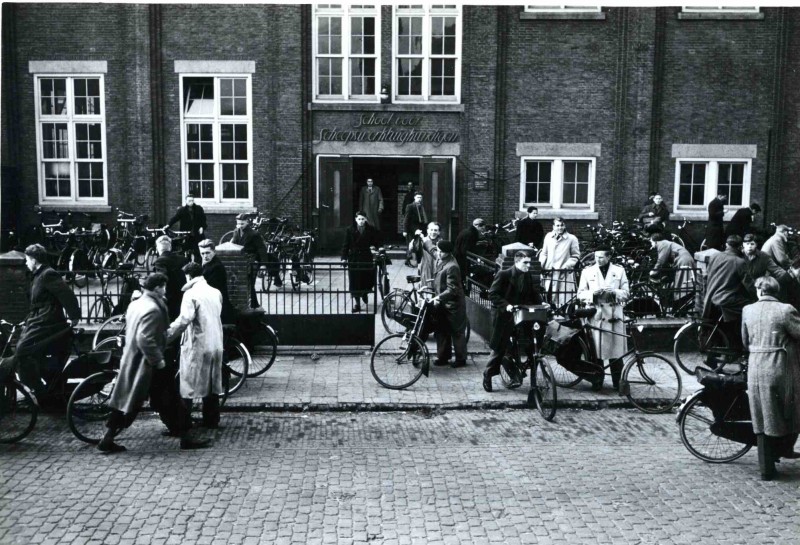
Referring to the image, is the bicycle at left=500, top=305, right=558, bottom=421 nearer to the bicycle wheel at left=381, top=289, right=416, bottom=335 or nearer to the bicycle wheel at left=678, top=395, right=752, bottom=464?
the bicycle wheel at left=678, top=395, right=752, bottom=464

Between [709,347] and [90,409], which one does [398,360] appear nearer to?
[90,409]

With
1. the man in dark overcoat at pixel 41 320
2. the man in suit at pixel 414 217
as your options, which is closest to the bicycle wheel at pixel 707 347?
the man in dark overcoat at pixel 41 320

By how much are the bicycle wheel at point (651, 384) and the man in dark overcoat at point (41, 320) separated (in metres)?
6.61

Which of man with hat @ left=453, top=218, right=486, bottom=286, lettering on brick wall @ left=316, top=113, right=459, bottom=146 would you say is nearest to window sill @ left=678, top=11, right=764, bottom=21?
lettering on brick wall @ left=316, top=113, right=459, bottom=146

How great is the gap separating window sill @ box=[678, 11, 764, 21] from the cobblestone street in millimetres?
15876

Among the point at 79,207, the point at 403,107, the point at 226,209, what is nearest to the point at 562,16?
the point at 403,107

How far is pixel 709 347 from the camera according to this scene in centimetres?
1145

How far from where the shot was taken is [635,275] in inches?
564

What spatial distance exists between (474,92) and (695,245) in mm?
7456

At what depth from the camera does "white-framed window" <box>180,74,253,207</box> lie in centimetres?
2239

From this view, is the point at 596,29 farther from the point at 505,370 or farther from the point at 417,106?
the point at 505,370

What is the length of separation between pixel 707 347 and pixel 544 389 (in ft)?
10.5

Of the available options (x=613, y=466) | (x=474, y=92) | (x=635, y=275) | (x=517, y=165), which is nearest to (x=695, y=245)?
(x=517, y=165)

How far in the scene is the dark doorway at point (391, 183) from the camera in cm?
2434
